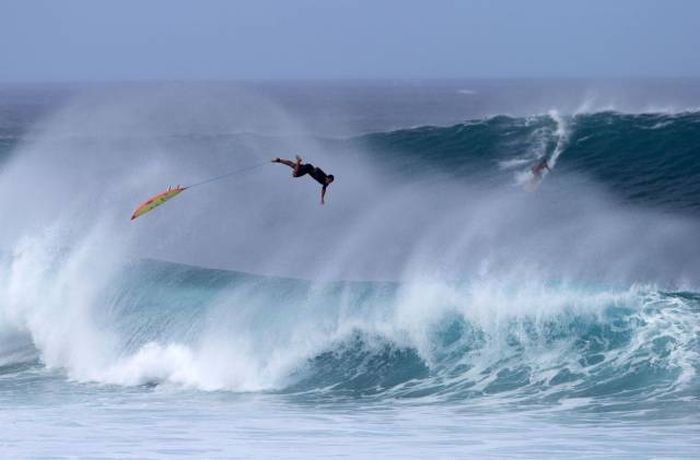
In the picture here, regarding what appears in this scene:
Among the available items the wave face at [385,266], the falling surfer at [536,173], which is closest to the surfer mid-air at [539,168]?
the falling surfer at [536,173]

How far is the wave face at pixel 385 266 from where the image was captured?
1377 centimetres

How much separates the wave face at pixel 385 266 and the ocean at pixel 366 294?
4 centimetres

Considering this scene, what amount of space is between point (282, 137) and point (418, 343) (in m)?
9.88

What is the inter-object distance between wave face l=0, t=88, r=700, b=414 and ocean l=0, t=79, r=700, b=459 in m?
0.04

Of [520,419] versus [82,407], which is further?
[82,407]

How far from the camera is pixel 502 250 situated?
17.1 m

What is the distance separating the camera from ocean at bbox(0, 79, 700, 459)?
456 inches

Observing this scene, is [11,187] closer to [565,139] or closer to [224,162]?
[224,162]

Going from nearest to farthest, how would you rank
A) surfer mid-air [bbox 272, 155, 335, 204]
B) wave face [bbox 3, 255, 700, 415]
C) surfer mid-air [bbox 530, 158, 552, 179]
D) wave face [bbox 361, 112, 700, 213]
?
surfer mid-air [bbox 272, 155, 335, 204] → wave face [bbox 3, 255, 700, 415] → wave face [bbox 361, 112, 700, 213] → surfer mid-air [bbox 530, 158, 552, 179]

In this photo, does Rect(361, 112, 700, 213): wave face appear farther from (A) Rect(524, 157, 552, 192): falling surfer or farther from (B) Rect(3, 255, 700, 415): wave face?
(B) Rect(3, 255, 700, 415): wave face

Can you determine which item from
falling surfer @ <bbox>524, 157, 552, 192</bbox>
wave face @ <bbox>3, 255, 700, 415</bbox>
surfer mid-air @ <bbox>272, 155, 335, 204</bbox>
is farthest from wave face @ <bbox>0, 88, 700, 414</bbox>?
surfer mid-air @ <bbox>272, 155, 335, 204</bbox>

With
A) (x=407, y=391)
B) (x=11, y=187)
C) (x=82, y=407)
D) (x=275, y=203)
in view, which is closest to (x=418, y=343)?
(x=407, y=391)

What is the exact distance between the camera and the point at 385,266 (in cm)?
1747

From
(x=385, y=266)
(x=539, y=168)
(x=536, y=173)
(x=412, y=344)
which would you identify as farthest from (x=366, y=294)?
(x=539, y=168)
